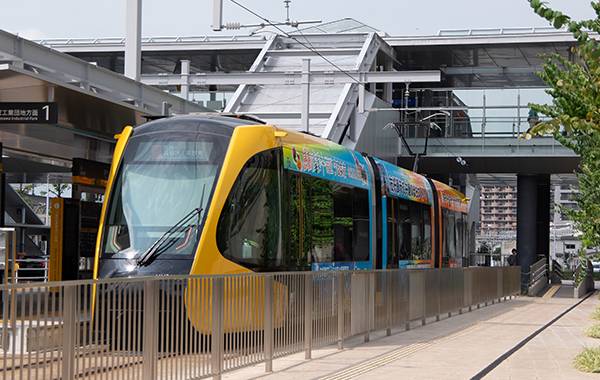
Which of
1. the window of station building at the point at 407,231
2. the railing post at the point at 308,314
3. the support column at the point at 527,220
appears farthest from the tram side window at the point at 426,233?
the support column at the point at 527,220

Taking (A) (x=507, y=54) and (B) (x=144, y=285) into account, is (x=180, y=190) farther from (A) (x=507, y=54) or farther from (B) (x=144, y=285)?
(A) (x=507, y=54)

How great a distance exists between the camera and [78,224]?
1634 cm

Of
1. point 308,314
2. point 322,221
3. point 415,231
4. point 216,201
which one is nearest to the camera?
point 308,314

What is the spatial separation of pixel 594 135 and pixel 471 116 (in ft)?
98.9

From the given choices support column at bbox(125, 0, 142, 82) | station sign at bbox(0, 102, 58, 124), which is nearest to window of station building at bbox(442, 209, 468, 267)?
support column at bbox(125, 0, 142, 82)

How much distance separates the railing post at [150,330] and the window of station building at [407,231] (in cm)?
1065

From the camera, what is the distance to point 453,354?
10844 millimetres

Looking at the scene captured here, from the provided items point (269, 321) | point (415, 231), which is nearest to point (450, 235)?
point (415, 231)

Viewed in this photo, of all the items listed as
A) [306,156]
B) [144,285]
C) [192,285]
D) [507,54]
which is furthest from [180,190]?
[507,54]

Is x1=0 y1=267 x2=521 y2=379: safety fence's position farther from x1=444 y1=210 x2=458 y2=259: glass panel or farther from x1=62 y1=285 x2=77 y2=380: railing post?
x1=444 y1=210 x2=458 y2=259: glass panel

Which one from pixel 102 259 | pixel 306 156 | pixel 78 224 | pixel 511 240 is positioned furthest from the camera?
pixel 511 240

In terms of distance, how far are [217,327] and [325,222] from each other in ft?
19.6

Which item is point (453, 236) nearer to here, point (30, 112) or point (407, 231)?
point (407, 231)

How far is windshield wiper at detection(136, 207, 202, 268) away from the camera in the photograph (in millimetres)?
10523
